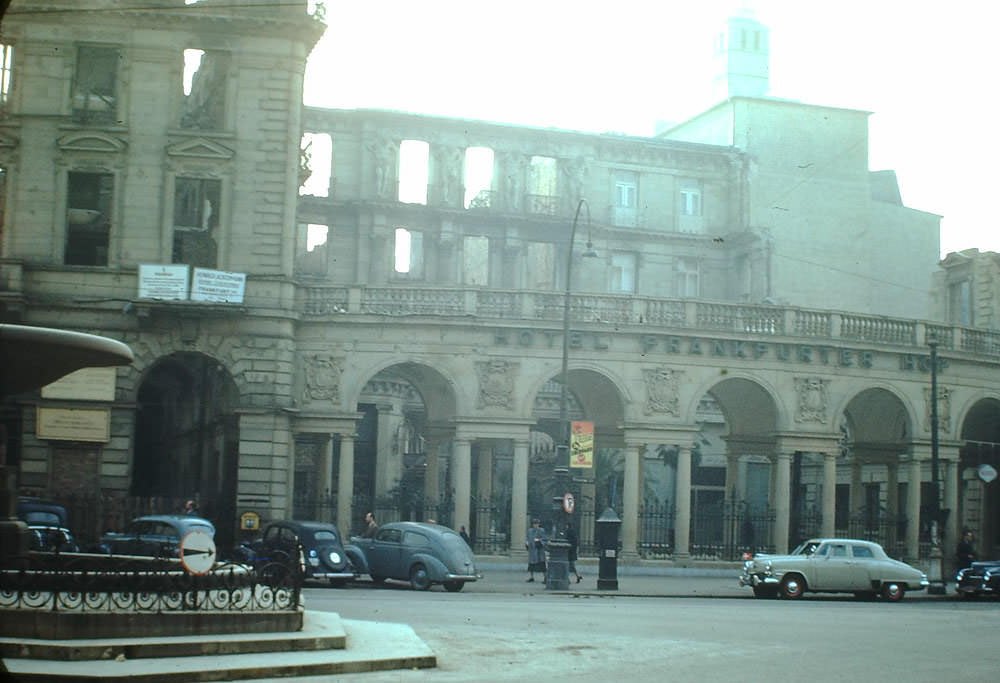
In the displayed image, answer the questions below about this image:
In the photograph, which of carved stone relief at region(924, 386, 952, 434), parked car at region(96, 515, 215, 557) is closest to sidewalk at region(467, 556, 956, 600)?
carved stone relief at region(924, 386, 952, 434)

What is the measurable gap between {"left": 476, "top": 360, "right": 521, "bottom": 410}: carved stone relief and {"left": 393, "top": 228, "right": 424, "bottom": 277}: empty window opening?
60.4 ft

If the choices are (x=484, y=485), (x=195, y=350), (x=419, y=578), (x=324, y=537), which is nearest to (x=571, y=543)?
(x=484, y=485)

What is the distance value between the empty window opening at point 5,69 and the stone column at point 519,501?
17.5 meters

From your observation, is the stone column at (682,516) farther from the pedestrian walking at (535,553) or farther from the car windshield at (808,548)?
the car windshield at (808,548)

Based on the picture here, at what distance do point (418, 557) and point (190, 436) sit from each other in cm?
1924

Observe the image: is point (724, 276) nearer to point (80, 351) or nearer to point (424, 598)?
point (424, 598)

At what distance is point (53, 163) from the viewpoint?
130ft

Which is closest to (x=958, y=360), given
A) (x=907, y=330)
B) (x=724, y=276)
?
(x=907, y=330)

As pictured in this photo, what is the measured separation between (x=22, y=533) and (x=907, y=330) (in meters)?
33.9

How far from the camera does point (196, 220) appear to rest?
40406 millimetres

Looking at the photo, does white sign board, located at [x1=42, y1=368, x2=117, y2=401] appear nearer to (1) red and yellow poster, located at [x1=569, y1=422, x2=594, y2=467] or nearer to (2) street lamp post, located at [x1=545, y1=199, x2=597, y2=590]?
(2) street lamp post, located at [x1=545, y1=199, x2=597, y2=590]

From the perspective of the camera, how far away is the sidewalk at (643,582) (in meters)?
33.9

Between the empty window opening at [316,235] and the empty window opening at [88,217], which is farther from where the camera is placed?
the empty window opening at [316,235]

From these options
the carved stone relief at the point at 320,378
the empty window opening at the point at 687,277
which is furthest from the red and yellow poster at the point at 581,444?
the empty window opening at the point at 687,277
